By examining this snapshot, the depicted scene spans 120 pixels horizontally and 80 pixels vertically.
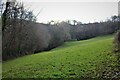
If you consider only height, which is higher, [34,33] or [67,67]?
[34,33]

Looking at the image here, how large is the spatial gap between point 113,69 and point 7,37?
21583 mm

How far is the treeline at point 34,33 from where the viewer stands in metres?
32.7

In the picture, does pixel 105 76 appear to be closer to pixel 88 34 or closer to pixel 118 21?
pixel 118 21

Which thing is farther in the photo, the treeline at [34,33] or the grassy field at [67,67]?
the treeline at [34,33]

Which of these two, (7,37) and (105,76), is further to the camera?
(7,37)

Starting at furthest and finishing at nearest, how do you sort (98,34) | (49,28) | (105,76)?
(98,34)
(49,28)
(105,76)

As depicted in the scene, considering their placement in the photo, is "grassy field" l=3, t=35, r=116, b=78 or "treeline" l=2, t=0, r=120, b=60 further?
"treeline" l=2, t=0, r=120, b=60

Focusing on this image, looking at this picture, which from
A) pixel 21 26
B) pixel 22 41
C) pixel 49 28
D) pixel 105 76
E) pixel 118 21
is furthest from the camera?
pixel 118 21

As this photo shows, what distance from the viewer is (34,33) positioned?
48750 mm

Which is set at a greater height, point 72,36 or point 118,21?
point 118,21

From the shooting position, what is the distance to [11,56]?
40.2 metres

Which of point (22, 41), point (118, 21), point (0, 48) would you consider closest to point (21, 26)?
point (22, 41)

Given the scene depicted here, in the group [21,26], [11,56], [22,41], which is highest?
[21,26]

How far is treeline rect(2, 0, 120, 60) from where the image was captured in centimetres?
3269
